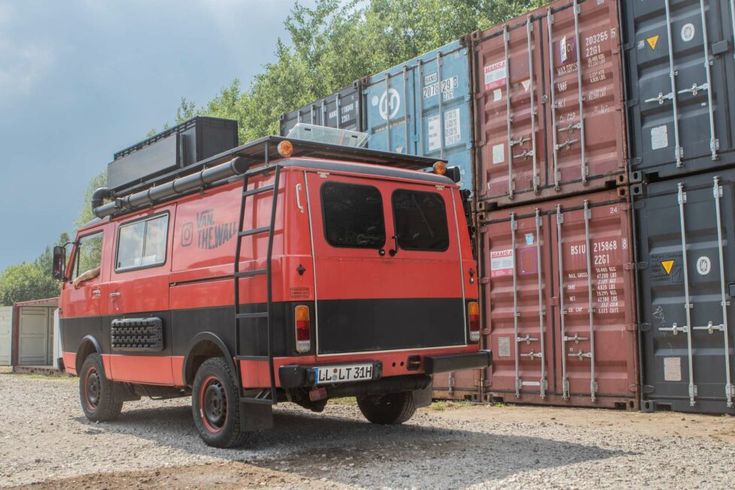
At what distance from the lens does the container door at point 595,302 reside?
8594 mm

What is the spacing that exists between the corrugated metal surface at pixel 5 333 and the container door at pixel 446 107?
1916cm

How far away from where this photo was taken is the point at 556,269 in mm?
9297

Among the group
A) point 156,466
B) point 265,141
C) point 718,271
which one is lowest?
point 156,466

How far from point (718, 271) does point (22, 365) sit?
850 inches

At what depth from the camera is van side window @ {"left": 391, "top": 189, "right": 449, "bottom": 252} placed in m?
6.96

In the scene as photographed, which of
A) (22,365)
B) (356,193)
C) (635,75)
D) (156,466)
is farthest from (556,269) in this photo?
(22,365)

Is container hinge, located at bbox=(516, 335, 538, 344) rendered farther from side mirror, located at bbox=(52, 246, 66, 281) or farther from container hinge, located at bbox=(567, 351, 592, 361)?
side mirror, located at bbox=(52, 246, 66, 281)

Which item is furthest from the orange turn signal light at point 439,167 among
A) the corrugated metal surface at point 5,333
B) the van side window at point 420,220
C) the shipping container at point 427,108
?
the corrugated metal surface at point 5,333

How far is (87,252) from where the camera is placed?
32.7 ft

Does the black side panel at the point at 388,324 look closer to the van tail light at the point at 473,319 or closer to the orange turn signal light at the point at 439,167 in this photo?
the van tail light at the point at 473,319

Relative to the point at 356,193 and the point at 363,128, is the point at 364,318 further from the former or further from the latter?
the point at 363,128

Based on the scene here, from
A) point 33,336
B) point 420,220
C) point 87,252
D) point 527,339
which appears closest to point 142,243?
point 87,252

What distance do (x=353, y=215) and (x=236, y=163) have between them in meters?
1.16

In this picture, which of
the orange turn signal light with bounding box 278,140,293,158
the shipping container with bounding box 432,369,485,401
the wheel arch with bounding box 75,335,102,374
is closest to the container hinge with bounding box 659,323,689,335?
the shipping container with bounding box 432,369,485,401
